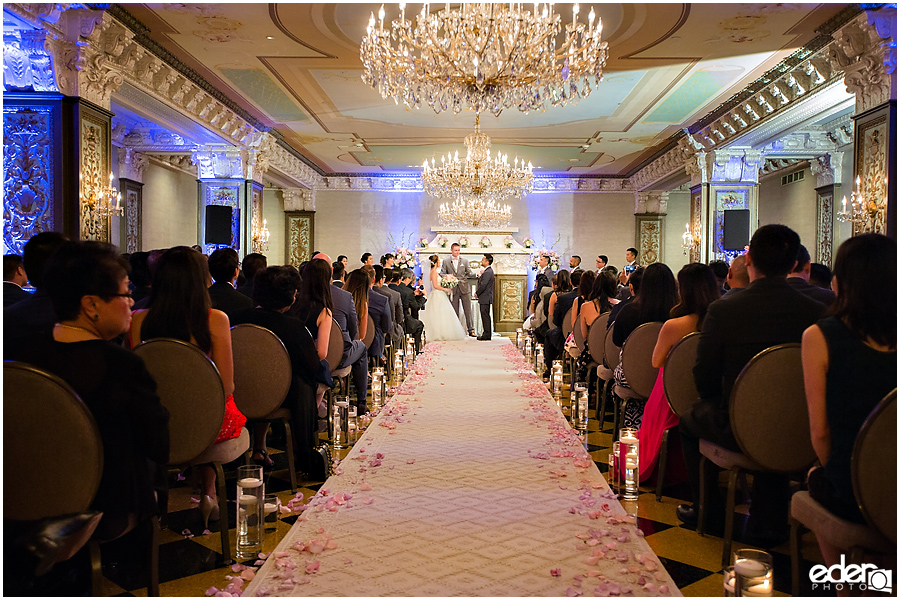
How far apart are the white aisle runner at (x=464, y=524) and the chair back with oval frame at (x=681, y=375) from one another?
2.02 ft

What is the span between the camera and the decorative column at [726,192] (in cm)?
1100

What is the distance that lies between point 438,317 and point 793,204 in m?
7.40

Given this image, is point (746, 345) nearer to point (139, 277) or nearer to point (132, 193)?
point (139, 277)

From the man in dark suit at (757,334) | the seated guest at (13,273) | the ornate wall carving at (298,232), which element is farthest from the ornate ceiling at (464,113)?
the man in dark suit at (757,334)

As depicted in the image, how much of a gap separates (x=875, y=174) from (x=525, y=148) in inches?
302

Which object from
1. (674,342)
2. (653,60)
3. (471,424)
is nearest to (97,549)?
(674,342)

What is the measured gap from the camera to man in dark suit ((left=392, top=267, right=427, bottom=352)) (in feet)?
32.8

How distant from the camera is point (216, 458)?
115 inches

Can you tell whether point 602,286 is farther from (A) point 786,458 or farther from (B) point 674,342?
(A) point 786,458

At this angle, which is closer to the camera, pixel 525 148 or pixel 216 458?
pixel 216 458

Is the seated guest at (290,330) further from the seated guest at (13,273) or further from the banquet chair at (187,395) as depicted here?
the seated guest at (13,273)

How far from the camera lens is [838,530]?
6.59 feet

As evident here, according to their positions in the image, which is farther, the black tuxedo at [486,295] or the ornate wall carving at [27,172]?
the black tuxedo at [486,295]

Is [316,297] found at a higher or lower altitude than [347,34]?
lower
